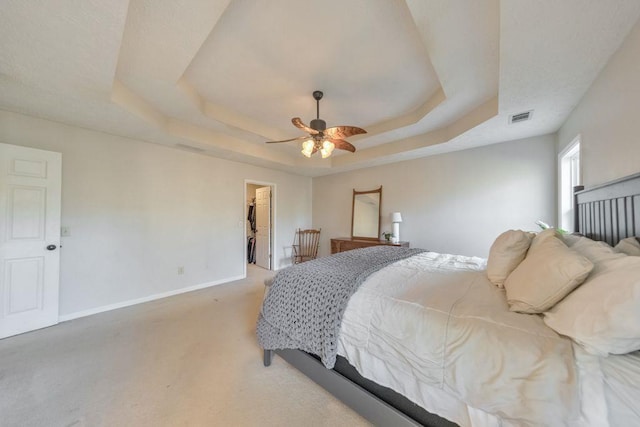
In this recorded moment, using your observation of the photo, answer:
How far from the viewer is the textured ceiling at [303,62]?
1.38m

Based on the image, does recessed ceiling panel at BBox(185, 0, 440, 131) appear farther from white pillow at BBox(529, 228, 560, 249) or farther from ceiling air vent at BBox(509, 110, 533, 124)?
white pillow at BBox(529, 228, 560, 249)

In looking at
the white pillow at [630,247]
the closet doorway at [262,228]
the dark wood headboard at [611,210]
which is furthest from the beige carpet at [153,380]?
the closet doorway at [262,228]

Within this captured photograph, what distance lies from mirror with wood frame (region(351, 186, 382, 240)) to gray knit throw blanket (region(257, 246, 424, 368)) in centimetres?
267

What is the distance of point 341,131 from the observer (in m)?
2.39

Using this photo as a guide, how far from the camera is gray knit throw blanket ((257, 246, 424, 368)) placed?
142cm

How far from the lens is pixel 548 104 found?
2229mm

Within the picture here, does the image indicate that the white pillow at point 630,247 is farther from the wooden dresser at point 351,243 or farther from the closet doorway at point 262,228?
the closet doorway at point 262,228

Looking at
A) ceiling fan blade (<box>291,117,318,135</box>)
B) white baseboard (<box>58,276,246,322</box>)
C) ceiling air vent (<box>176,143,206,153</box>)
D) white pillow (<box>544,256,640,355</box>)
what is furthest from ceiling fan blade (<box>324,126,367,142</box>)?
white baseboard (<box>58,276,246,322</box>)

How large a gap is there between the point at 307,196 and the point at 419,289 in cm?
454

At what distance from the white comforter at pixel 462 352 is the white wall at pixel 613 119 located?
1220mm

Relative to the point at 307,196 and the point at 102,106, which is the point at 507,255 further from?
the point at 307,196

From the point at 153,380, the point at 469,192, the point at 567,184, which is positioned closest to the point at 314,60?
the point at 153,380

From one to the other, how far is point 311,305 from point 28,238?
3194 millimetres

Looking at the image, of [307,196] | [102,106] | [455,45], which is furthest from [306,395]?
[307,196]
